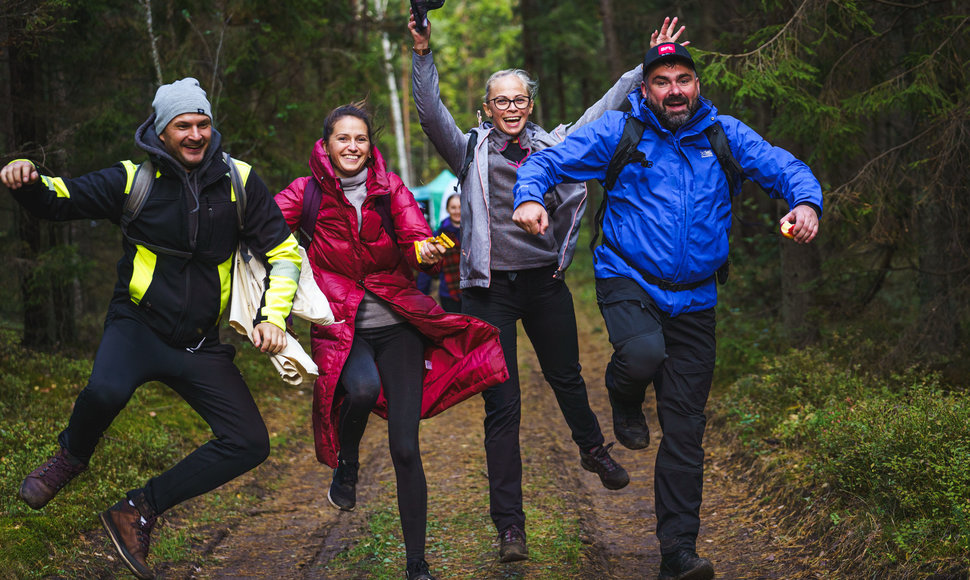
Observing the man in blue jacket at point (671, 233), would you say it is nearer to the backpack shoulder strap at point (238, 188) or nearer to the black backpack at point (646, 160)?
the black backpack at point (646, 160)

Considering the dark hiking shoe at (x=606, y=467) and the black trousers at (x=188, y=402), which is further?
the dark hiking shoe at (x=606, y=467)

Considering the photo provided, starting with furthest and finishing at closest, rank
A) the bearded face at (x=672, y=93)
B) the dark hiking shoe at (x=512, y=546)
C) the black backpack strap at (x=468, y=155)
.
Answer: the black backpack strap at (x=468, y=155) < the dark hiking shoe at (x=512, y=546) < the bearded face at (x=672, y=93)

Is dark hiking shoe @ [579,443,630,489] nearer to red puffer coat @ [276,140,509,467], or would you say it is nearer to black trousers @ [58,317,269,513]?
red puffer coat @ [276,140,509,467]

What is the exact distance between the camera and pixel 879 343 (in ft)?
30.3

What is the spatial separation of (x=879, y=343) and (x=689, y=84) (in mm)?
5768

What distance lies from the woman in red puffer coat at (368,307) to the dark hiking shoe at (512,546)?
2.81 feet

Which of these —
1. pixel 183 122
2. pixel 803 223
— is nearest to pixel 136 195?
pixel 183 122

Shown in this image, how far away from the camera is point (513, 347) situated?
17.3 feet

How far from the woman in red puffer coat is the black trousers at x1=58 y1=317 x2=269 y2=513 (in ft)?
1.68

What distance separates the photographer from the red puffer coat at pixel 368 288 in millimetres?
5000

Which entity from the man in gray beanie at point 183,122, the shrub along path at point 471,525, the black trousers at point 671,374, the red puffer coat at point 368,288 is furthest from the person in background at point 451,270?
the man in gray beanie at point 183,122

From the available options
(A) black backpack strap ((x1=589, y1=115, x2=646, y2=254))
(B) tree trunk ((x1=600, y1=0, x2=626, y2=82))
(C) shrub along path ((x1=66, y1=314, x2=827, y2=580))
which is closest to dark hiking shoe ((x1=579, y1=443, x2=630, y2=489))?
(C) shrub along path ((x1=66, y1=314, x2=827, y2=580))

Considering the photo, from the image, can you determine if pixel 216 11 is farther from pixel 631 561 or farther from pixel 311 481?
pixel 631 561

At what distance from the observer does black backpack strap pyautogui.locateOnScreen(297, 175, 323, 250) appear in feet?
16.8
